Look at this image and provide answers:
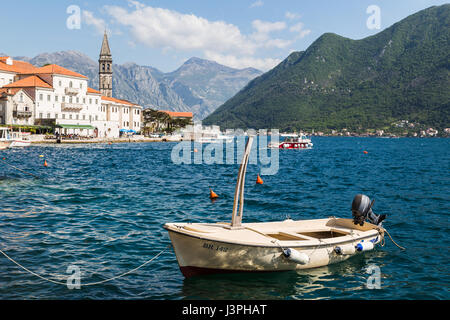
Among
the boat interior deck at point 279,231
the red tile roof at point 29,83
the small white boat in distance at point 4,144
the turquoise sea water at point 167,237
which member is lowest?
the turquoise sea water at point 167,237

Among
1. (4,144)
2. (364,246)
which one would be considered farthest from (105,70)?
(364,246)

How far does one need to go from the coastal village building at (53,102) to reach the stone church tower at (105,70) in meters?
33.7

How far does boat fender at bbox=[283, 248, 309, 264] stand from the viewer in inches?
475

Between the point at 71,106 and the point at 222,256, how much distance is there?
10567cm

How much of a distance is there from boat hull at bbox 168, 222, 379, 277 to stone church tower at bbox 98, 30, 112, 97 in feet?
511

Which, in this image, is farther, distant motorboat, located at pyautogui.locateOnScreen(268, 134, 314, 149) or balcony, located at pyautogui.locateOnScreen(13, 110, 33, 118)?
distant motorboat, located at pyautogui.locateOnScreen(268, 134, 314, 149)

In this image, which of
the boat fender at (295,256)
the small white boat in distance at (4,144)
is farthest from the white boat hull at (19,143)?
the boat fender at (295,256)

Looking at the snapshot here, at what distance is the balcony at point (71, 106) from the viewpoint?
106 metres

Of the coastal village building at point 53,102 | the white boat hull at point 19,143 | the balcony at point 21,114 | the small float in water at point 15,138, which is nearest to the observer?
the small float in water at point 15,138

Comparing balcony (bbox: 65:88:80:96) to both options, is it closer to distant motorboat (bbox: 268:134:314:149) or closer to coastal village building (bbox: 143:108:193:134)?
coastal village building (bbox: 143:108:193:134)

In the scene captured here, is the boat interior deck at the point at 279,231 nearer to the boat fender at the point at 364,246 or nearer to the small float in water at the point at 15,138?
the boat fender at the point at 364,246

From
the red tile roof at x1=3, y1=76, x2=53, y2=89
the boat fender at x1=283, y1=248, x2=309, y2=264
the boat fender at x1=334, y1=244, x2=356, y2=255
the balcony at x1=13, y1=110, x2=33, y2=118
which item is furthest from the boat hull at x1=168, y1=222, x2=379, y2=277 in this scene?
the red tile roof at x1=3, y1=76, x2=53, y2=89
